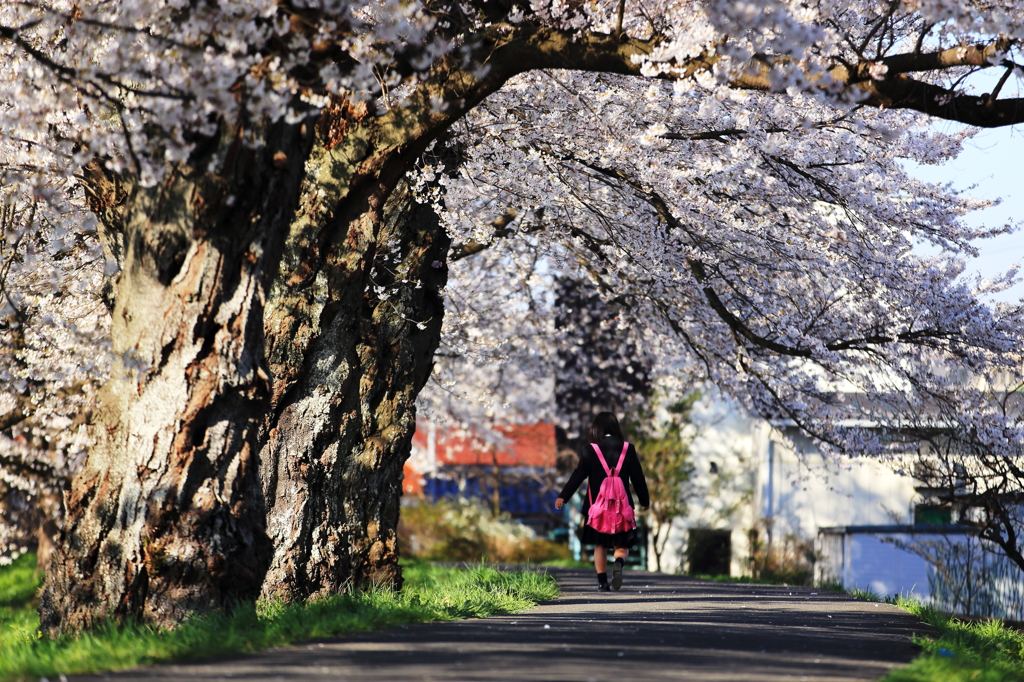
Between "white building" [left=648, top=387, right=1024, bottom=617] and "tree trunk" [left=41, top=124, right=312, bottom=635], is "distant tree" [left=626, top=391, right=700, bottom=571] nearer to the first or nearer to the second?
"white building" [left=648, top=387, right=1024, bottom=617]

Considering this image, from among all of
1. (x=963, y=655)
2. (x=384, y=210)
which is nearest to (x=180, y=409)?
(x=384, y=210)

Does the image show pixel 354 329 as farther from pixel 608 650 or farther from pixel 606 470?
pixel 608 650

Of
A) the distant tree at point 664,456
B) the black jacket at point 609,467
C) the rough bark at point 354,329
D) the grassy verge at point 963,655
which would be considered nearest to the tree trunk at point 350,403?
the rough bark at point 354,329

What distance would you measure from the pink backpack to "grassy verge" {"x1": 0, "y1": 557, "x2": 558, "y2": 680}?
119 cm

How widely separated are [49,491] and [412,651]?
13.4 metres

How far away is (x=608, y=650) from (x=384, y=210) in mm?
5180

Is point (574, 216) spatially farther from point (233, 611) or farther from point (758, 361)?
point (233, 611)

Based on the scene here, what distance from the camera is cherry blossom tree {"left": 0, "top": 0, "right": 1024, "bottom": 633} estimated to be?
6.73 meters

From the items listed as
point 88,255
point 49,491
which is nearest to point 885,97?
point 88,255

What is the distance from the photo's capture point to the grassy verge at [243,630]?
5246 mm

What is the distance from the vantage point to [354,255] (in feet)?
29.8

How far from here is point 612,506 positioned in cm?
1086

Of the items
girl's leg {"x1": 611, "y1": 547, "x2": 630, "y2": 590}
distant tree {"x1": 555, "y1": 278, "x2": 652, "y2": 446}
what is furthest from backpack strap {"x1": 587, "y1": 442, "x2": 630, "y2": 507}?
distant tree {"x1": 555, "y1": 278, "x2": 652, "y2": 446}

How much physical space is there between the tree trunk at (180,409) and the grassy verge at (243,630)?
325 mm
